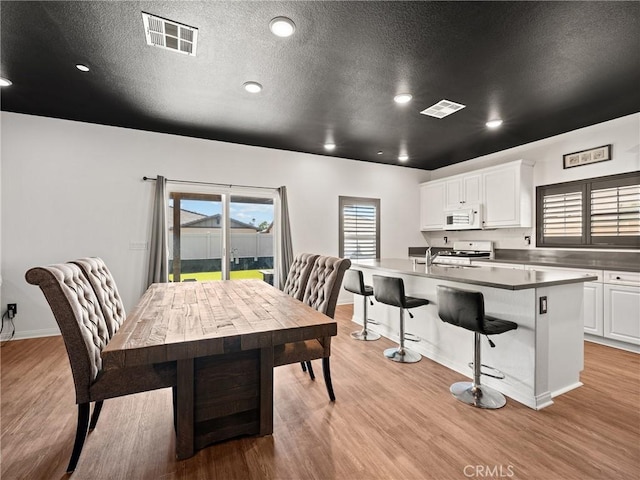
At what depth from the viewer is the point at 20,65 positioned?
99.0 inches

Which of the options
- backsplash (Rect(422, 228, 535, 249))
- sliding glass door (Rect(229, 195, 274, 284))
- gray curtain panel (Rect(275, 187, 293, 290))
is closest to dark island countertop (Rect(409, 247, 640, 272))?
backsplash (Rect(422, 228, 535, 249))

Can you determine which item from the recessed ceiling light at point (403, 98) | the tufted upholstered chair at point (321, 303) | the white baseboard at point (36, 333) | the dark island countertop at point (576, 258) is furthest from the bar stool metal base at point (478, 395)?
the white baseboard at point (36, 333)

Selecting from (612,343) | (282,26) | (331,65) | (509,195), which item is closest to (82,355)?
(282,26)

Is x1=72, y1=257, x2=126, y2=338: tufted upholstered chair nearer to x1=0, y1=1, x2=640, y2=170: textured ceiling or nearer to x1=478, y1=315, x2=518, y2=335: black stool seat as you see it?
x1=0, y1=1, x2=640, y2=170: textured ceiling

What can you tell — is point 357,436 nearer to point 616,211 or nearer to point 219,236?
point 219,236

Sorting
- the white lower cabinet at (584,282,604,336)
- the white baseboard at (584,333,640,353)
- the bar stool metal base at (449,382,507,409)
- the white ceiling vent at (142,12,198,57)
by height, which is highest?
the white ceiling vent at (142,12,198,57)

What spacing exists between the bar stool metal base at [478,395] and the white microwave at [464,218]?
3.26 metres

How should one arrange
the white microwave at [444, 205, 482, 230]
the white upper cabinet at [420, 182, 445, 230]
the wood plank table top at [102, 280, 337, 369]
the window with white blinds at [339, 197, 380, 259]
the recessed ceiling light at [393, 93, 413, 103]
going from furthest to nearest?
the white upper cabinet at [420, 182, 445, 230]
the window with white blinds at [339, 197, 380, 259]
the white microwave at [444, 205, 482, 230]
the recessed ceiling light at [393, 93, 413, 103]
the wood plank table top at [102, 280, 337, 369]

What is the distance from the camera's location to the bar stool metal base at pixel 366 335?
11.7 ft

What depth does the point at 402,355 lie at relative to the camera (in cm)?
298

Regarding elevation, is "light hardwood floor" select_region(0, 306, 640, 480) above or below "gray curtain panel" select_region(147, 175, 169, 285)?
below

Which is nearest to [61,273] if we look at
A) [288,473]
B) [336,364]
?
[288,473]

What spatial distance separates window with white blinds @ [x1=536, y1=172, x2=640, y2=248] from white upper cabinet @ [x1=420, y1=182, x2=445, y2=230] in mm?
1602

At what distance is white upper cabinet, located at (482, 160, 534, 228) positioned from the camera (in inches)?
176
